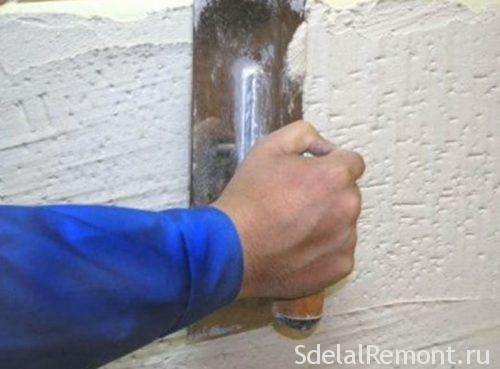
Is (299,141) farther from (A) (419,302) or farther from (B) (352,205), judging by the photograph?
(A) (419,302)

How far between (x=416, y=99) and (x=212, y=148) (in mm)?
189

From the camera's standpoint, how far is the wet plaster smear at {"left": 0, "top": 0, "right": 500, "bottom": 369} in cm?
55

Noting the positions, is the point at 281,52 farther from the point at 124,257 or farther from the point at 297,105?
the point at 124,257

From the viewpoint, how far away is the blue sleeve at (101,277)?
1.30 ft

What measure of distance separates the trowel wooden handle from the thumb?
105 mm

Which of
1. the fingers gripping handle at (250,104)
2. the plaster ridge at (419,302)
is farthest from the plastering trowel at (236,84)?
the plaster ridge at (419,302)

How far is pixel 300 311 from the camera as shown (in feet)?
1.82

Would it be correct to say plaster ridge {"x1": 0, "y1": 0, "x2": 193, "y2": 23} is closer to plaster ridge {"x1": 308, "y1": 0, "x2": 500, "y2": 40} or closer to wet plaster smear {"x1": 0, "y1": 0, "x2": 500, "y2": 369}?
wet plaster smear {"x1": 0, "y1": 0, "x2": 500, "y2": 369}

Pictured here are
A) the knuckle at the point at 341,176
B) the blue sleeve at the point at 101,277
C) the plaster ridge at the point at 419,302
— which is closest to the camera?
the blue sleeve at the point at 101,277

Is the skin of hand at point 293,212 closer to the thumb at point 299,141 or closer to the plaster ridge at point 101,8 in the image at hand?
the thumb at point 299,141

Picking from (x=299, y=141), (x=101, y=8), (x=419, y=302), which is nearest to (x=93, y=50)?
(x=101, y=8)

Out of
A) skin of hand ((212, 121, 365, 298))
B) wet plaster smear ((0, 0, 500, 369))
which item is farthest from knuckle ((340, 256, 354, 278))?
wet plaster smear ((0, 0, 500, 369))

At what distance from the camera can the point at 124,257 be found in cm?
43

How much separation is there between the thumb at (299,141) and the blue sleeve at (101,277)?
0.09 metres
